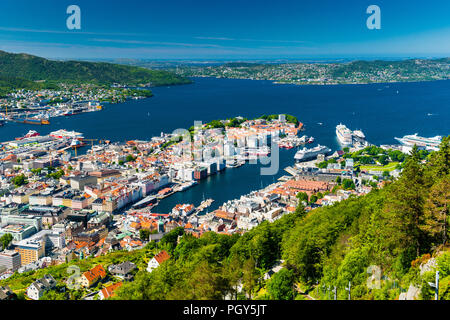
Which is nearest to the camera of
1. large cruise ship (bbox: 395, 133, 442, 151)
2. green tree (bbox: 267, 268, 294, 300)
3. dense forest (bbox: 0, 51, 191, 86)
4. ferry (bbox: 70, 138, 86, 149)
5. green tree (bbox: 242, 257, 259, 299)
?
green tree (bbox: 267, 268, 294, 300)

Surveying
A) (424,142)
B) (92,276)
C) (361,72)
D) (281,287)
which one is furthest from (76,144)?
(361,72)

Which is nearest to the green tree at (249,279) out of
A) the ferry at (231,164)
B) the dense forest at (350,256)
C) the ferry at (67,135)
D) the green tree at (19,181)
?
the dense forest at (350,256)

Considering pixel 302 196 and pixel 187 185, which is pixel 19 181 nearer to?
pixel 187 185

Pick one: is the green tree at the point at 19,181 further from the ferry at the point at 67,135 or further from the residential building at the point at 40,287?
the residential building at the point at 40,287

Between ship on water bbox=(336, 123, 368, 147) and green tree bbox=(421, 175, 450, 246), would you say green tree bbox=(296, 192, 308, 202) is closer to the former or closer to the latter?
green tree bbox=(421, 175, 450, 246)

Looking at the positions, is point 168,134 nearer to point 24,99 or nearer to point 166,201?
point 166,201

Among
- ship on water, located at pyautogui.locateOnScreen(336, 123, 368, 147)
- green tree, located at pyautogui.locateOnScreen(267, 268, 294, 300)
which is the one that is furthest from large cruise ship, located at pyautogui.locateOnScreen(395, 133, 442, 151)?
green tree, located at pyautogui.locateOnScreen(267, 268, 294, 300)
